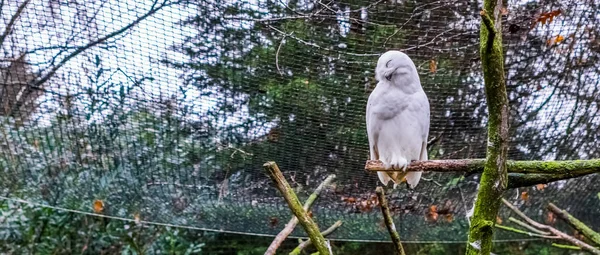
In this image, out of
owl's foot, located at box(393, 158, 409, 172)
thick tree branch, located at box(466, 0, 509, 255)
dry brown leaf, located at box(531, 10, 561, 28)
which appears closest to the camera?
thick tree branch, located at box(466, 0, 509, 255)

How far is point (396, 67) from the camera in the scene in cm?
173

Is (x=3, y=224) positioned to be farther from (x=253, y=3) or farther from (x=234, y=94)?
(x=253, y=3)

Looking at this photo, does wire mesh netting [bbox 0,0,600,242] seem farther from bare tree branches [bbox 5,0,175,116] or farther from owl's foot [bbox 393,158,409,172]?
owl's foot [bbox 393,158,409,172]

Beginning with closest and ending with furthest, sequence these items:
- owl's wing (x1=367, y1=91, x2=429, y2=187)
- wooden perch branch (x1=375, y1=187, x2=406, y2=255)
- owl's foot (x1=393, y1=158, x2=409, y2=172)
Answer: wooden perch branch (x1=375, y1=187, x2=406, y2=255) → owl's foot (x1=393, y1=158, x2=409, y2=172) → owl's wing (x1=367, y1=91, x2=429, y2=187)

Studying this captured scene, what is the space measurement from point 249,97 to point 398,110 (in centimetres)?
62

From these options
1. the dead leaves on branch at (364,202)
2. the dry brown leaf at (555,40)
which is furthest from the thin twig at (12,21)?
the dry brown leaf at (555,40)

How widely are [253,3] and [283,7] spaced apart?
0.10 meters

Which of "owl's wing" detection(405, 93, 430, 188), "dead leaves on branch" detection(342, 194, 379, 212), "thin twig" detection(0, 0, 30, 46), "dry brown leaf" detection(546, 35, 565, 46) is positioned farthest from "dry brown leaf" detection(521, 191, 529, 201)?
"thin twig" detection(0, 0, 30, 46)

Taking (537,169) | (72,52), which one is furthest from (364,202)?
(537,169)

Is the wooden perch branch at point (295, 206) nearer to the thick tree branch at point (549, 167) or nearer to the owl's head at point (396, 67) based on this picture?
the thick tree branch at point (549, 167)

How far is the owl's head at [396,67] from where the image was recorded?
1.73 m

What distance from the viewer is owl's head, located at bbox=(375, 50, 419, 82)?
173cm

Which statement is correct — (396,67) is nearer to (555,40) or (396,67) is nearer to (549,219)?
(555,40)

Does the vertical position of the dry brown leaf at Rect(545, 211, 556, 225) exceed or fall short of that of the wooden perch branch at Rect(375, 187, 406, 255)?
it falls short
